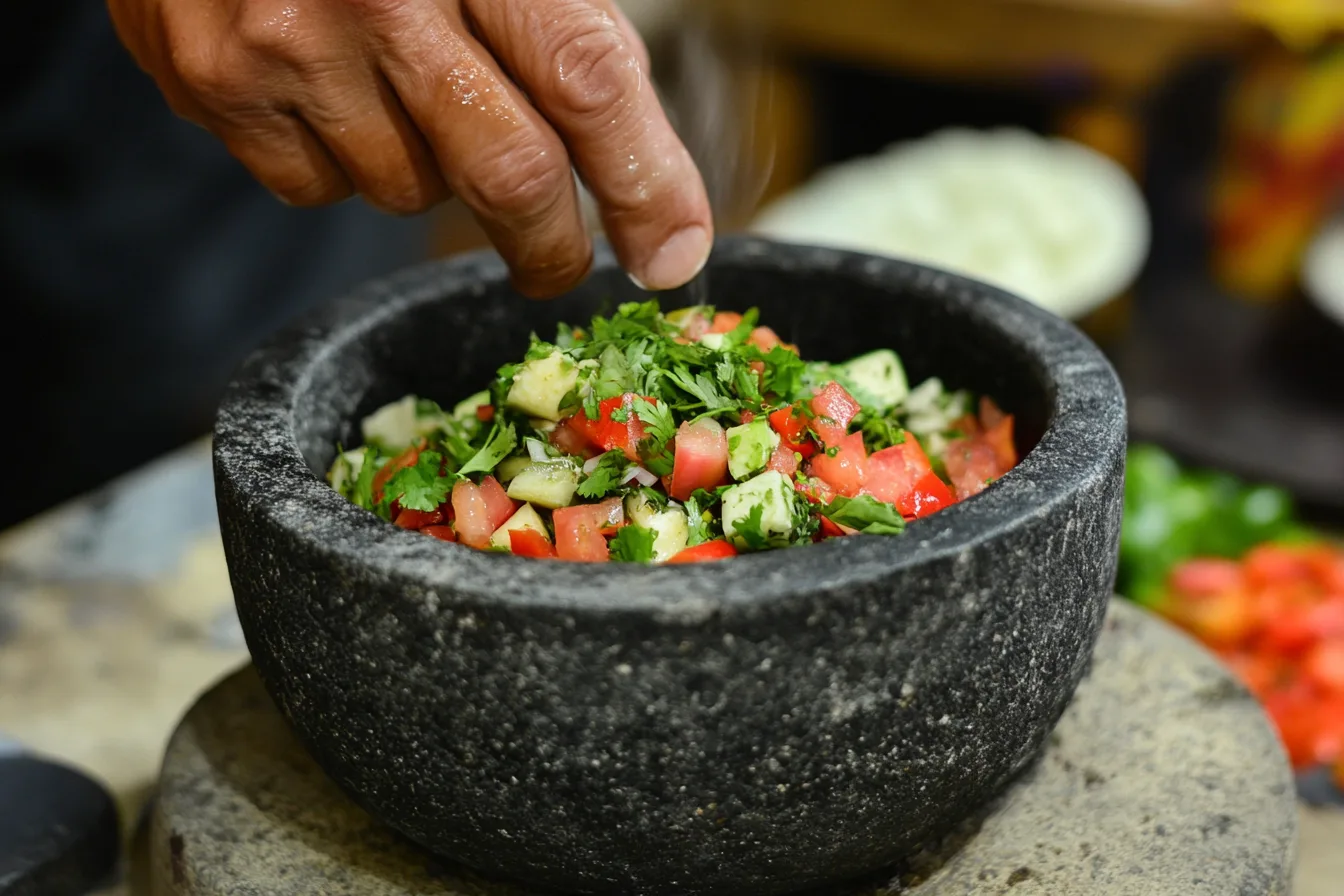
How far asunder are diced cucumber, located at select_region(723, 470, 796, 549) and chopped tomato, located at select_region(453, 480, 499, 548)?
241mm

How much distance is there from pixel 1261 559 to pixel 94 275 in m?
2.46

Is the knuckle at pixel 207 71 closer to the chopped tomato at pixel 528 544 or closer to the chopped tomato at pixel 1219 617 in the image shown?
the chopped tomato at pixel 528 544

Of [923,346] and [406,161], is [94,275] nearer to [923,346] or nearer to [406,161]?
[406,161]

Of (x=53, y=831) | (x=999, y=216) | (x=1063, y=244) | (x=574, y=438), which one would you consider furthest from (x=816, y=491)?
(x=999, y=216)

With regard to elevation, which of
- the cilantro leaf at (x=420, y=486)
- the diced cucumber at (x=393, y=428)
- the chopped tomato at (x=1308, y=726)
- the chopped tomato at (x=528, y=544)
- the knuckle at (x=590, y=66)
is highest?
the knuckle at (x=590, y=66)

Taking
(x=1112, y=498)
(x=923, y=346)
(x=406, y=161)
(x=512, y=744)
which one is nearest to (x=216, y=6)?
(x=406, y=161)

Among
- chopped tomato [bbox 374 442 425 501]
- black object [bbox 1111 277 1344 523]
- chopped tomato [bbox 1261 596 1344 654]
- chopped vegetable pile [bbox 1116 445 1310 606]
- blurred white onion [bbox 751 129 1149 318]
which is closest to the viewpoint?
chopped tomato [bbox 374 442 425 501]

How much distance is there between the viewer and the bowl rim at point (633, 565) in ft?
3.48

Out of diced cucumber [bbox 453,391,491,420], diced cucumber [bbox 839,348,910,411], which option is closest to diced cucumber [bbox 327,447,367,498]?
diced cucumber [bbox 453,391,491,420]

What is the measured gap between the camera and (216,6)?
1356mm

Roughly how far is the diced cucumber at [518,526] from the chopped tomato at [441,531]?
0.15 ft

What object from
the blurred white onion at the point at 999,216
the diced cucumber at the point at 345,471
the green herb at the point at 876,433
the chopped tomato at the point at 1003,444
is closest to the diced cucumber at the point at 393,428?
the diced cucumber at the point at 345,471

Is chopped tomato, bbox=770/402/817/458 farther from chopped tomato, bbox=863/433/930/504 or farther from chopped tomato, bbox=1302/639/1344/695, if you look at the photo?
chopped tomato, bbox=1302/639/1344/695

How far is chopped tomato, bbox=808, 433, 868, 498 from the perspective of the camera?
4.25 feet
